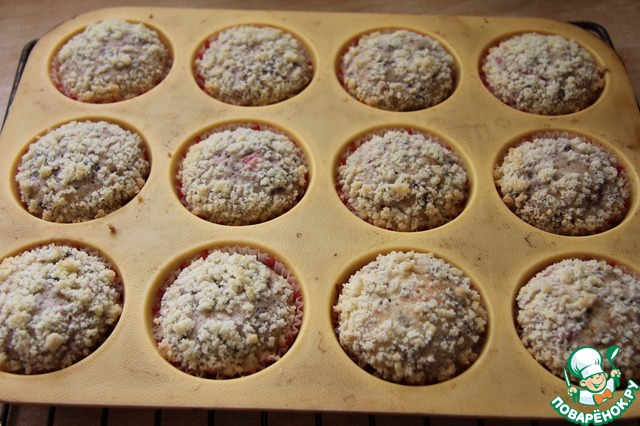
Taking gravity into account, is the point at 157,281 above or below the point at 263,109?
below

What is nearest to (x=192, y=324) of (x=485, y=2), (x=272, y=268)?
(x=272, y=268)

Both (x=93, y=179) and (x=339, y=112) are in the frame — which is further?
(x=339, y=112)

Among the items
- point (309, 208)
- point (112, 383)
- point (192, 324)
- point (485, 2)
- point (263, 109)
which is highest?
point (485, 2)

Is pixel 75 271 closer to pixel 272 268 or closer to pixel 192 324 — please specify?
pixel 192 324

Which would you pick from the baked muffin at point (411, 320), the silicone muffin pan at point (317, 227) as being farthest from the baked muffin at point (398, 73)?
the baked muffin at point (411, 320)

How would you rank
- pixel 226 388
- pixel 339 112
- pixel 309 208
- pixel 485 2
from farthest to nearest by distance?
pixel 485 2
pixel 339 112
pixel 309 208
pixel 226 388
